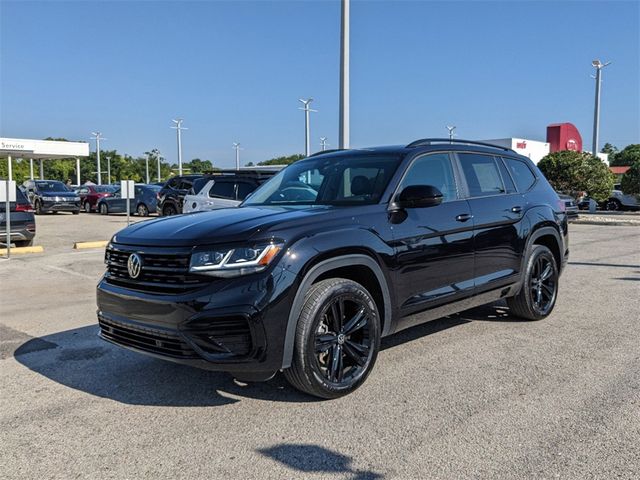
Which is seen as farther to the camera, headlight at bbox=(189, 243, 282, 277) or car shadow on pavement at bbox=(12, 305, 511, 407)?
car shadow on pavement at bbox=(12, 305, 511, 407)

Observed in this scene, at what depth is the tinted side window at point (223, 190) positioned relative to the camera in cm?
1348

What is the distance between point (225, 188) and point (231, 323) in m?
10.4

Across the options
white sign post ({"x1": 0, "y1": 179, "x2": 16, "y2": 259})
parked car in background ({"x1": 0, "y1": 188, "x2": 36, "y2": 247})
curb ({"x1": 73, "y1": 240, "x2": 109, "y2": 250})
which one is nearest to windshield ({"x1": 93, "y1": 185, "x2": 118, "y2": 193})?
curb ({"x1": 73, "y1": 240, "x2": 109, "y2": 250})

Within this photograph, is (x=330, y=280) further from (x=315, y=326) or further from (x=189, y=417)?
(x=189, y=417)

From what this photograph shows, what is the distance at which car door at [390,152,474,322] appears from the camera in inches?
172

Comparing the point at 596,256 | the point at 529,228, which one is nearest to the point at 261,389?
the point at 529,228

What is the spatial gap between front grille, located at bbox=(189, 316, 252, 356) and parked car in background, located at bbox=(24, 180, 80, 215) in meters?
24.9

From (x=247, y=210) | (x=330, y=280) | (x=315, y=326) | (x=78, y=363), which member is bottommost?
(x=78, y=363)

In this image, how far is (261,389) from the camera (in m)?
4.17

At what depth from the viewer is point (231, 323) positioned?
11.4ft

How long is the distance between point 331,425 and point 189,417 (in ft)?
3.03

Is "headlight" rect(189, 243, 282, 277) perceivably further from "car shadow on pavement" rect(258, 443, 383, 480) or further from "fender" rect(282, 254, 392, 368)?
"car shadow on pavement" rect(258, 443, 383, 480)

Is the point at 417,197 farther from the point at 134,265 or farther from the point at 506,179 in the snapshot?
the point at 134,265

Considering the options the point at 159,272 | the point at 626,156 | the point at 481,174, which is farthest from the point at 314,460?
the point at 626,156
